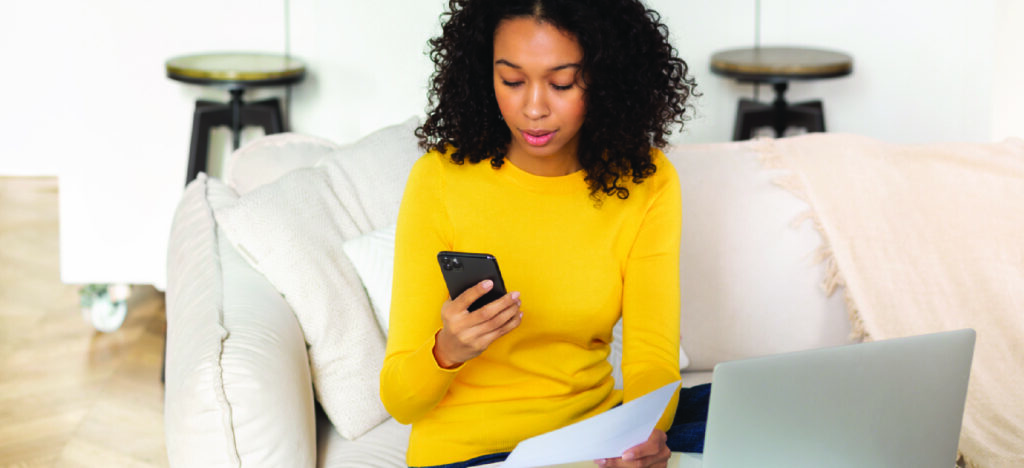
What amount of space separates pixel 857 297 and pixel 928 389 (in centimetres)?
95

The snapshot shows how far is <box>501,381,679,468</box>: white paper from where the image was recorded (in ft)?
3.05

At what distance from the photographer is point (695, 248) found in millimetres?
1908

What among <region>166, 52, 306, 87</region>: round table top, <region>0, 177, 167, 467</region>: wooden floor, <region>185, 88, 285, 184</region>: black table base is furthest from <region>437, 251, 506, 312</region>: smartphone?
<region>185, 88, 285, 184</region>: black table base

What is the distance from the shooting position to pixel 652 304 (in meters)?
1.33

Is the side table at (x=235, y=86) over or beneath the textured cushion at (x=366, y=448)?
over

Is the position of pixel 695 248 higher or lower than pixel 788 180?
lower

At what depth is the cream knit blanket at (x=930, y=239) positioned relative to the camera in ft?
5.99

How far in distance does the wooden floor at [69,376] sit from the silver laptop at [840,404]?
70.7 inches

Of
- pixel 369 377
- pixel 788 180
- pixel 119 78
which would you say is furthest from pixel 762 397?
pixel 119 78

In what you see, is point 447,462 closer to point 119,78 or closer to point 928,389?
point 928,389

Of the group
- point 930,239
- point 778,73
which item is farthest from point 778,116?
point 930,239

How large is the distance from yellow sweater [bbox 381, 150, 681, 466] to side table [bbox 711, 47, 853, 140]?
5.55ft

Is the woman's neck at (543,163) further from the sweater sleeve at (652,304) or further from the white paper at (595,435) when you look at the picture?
the white paper at (595,435)

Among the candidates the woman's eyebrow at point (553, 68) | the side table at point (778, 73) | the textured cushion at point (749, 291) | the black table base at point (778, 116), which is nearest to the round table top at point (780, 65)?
the side table at point (778, 73)
